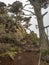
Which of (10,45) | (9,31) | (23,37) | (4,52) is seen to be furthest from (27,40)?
(4,52)

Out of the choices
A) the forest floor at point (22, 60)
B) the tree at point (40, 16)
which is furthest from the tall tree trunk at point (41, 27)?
the forest floor at point (22, 60)

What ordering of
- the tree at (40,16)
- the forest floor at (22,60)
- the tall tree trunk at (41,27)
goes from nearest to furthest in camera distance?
the forest floor at (22,60)
the tree at (40,16)
the tall tree trunk at (41,27)

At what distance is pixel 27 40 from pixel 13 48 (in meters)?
3.35

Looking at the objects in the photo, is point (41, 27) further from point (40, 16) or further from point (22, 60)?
point (22, 60)

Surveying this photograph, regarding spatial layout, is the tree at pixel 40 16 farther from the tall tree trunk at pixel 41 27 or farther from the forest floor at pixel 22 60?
the forest floor at pixel 22 60

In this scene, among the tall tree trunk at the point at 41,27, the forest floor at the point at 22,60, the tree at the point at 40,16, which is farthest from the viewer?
the tall tree trunk at the point at 41,27

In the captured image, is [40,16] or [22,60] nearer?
[22,60]

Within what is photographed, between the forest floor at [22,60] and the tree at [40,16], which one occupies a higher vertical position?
the tree at [40,16]

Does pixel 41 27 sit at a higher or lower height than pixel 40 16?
lower

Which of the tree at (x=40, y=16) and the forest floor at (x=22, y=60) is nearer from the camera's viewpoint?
the forest floor at (x=22, y=60)

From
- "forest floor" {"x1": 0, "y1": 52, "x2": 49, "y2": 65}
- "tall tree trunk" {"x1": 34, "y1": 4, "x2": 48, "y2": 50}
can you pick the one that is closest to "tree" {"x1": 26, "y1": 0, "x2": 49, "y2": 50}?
"tall tree trunk" {"x1": 34, "y1": 4, "x2": 48, "y2": 50}

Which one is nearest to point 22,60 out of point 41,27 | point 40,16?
point 41,27

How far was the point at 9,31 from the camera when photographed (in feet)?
58.9

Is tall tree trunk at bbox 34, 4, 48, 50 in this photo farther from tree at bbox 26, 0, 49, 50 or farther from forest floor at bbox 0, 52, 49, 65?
forest floor at bbox 0, 52, 49, 65
